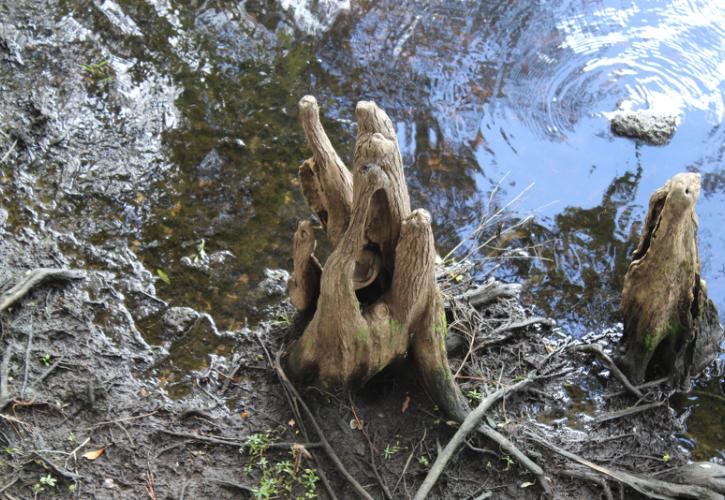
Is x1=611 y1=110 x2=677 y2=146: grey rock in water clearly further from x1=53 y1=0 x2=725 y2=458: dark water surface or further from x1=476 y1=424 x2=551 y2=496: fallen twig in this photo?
x1=476 y1=424 x2=551 y2=496: fallen twig

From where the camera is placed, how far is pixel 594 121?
727 centimetres

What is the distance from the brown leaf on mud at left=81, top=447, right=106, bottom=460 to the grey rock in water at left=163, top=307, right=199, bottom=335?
0.99 meters

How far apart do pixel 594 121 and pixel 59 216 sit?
4814mm

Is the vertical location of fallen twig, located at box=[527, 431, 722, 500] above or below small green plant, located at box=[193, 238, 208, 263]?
below

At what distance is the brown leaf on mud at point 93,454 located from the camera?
4.48m

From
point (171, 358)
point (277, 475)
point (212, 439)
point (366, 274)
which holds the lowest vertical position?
point (277, 475)

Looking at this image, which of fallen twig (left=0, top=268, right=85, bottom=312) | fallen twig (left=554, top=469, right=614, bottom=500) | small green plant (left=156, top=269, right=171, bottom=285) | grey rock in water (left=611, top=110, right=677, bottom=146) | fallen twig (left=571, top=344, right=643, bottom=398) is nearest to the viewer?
fallen twig (left=554, top=469, right=614, bottom=500)

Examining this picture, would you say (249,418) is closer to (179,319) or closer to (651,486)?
(179,319)

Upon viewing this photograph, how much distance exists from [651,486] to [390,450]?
1.60 meters

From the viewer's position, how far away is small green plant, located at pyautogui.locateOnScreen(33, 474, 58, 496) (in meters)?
4.27

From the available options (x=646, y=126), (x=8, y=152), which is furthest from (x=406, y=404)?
(x=646, y=126)

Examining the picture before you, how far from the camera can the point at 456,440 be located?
4.63m

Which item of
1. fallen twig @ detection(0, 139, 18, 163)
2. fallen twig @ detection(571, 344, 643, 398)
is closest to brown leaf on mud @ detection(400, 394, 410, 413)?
fallen twig @ detection(571, 344, 643, 398)

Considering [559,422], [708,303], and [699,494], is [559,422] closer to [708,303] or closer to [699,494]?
[699,494]
